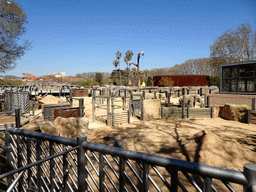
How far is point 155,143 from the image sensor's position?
7887 millimetres

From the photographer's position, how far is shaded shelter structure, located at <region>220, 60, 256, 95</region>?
58.1ft

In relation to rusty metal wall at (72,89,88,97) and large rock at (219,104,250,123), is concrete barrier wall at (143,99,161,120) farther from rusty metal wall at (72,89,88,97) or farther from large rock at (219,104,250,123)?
rusty metal wall at (72,89,88,97)

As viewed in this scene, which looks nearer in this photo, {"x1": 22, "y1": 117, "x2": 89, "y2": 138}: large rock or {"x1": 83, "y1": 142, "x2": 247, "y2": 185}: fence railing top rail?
{"x1": 83, "y1": 142, "x2": 247, "y2": 185}: fence railing top rail

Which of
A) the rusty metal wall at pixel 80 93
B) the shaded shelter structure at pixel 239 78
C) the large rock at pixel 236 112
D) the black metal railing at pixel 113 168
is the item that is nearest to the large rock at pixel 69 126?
the black metal railing at pixel 113 168

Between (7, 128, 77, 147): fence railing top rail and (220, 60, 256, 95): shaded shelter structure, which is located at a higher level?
(220, 60, 256, 95): shaded shelter structure

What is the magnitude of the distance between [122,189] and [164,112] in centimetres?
1274

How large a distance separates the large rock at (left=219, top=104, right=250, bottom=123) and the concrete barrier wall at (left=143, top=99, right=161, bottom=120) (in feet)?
17.2

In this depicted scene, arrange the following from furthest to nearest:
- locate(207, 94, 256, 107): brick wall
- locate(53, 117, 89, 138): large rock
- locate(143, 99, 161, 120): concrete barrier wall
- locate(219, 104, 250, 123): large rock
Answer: locate(207, 94, 256, 107): brick wall < locate(143, 99, 161, 120): concrete barrier wall < locate(219, 104, 250, 123): large rock < locate(53, 117, 89, 138): large rock

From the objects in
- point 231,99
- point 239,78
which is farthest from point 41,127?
point 239,78

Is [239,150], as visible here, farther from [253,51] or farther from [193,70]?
[193,70]

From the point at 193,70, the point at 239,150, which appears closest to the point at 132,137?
the point at 239,150

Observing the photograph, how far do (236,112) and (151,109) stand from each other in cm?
628

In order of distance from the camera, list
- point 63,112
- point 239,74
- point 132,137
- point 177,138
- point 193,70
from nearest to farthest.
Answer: point 177,138 → point 132,137 → point 63,112 → point 239,74 → point 193,70

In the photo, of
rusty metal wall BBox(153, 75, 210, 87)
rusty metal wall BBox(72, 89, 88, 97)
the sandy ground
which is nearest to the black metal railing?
the sandy ground
